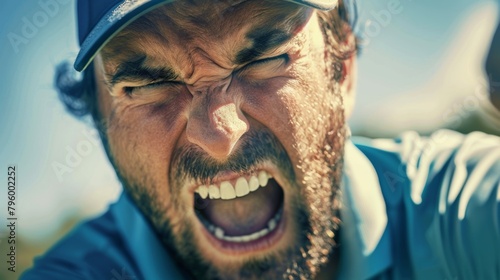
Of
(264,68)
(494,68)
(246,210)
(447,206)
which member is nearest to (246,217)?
(246,210)

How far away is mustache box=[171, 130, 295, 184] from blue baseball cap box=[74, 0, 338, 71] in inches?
12.2

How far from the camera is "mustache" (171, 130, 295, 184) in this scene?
154cm

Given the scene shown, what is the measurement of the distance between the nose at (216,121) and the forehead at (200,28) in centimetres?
9

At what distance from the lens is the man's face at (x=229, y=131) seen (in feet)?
4.73

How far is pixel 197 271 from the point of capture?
1.72 m

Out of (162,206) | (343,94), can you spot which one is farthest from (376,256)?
(162,206)

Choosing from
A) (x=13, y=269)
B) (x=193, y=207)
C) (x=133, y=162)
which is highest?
(x=133, y=162)

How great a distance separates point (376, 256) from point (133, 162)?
0.63 meters

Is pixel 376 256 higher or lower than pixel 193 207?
lower

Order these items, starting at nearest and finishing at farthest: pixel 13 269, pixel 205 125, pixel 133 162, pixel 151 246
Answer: pixel 205 125 → pixel 133 162 → pixel 151 246 → pixel 13 269

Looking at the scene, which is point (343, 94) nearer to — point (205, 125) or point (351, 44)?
point (351, 44)

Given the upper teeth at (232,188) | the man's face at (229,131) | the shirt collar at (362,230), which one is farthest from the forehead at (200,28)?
the shirt collar at (362,230)

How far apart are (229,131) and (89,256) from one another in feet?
2.19

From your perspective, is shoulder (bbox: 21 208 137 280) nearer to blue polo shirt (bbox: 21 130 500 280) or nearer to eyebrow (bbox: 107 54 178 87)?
blue polo shirt (bbox: 21 130 500 280)
